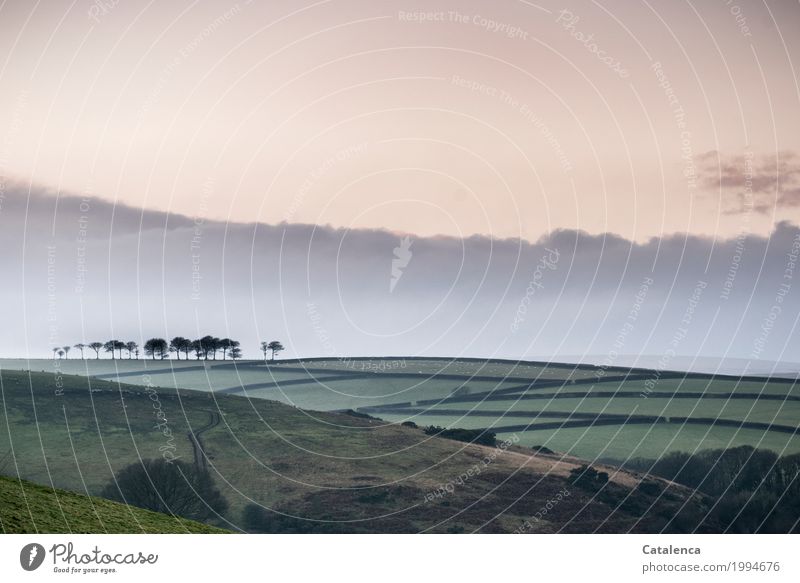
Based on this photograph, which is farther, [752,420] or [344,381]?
[752,420]

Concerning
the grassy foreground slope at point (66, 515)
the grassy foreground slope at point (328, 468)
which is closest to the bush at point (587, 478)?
the grassy foreground slope at point (328, 468)

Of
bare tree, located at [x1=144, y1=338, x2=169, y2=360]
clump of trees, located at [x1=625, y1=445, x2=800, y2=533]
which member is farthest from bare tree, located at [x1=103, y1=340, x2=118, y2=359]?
clump of trees, located at [x1=625, y1=445, x2=800, y2=533]

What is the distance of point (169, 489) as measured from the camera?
265 ft

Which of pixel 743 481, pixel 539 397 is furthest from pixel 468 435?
pixel 743 481

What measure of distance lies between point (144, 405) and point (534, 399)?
127 ft

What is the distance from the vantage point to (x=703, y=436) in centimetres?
9769

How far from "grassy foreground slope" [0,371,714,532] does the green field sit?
2.29 meters

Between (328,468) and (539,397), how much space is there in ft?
76.0

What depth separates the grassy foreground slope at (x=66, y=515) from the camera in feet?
136

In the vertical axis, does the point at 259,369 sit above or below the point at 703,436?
above

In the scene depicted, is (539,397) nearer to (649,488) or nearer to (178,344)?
(649,488)
